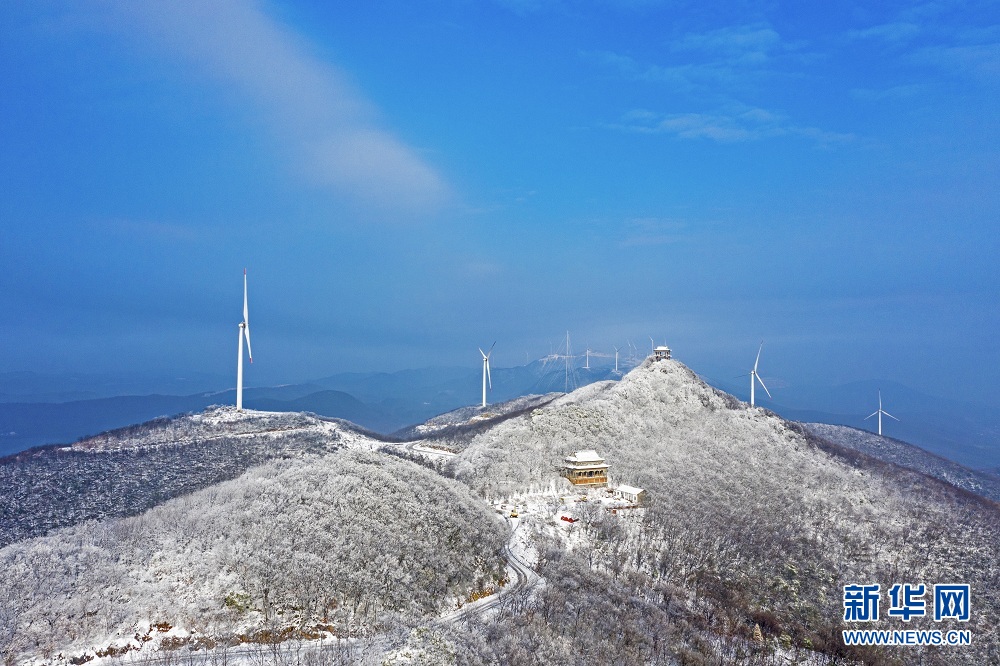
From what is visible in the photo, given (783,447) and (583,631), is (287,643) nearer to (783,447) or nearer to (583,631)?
(583,631)

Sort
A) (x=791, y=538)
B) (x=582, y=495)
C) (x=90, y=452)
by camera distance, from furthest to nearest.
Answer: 1. (x=90, y=452)
2. (x=582, y=495)
3. (x=791, y=538)

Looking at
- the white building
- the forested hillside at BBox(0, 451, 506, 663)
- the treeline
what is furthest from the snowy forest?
the white building

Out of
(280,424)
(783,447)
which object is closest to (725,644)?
(783,447)

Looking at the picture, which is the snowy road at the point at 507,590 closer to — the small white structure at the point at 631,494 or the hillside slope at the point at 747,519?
the hillside slope at the point at 747,519

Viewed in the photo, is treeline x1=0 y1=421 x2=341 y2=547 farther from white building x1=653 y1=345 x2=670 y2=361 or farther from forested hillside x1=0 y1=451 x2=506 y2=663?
white building x1=653 y1=345 x2=670 y2=361

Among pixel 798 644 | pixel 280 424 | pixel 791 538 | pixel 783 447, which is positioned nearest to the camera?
pixel 798 644

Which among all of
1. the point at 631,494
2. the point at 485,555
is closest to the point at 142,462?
the point at 485,555
